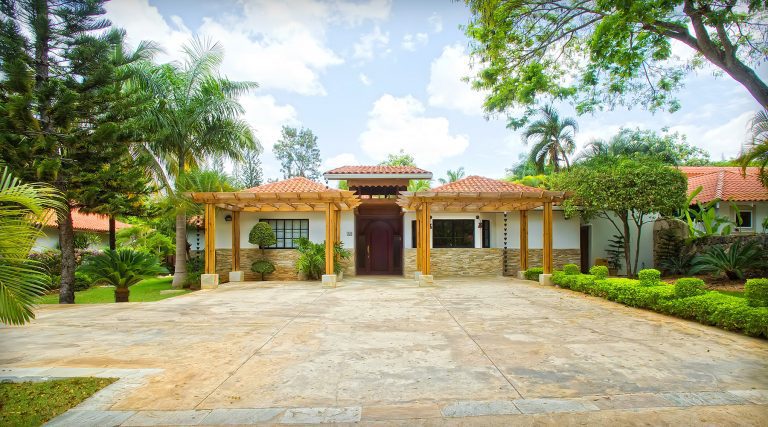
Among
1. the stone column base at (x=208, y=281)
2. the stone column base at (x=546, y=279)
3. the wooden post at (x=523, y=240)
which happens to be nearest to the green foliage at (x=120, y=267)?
the stone column base at (x=208, y=281)

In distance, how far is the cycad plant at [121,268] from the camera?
10016 millimetres

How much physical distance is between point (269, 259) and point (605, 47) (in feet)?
41.4

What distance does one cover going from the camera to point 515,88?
8.55 meters

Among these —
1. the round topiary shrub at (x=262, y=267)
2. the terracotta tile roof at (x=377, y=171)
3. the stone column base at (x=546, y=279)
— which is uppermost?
the terracotta tile roof at (x=377, y=171)

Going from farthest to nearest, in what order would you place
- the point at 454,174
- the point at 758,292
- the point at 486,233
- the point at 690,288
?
the point at 454,174, the point at 486,233, the point at 690,288, the point at 758,292

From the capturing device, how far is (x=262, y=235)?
14.5 meters

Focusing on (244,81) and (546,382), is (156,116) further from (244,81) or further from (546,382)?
(546,382)

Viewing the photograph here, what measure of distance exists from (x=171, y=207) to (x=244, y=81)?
206 inches

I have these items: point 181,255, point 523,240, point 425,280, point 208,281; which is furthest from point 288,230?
point 523,240

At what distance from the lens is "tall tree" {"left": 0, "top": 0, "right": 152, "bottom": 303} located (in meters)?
8.45

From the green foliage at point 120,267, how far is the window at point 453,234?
9.65 m

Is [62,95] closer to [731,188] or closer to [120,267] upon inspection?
[120,267]

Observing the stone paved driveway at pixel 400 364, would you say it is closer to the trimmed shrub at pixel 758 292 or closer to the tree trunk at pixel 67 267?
the trimmed shrub at pixel 758 292

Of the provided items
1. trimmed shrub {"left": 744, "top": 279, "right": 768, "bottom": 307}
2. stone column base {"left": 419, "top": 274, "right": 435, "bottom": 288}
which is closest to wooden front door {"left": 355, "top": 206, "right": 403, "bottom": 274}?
stone column base {"left": 419, "top": 274, "right": 435, "bottom": 288}
